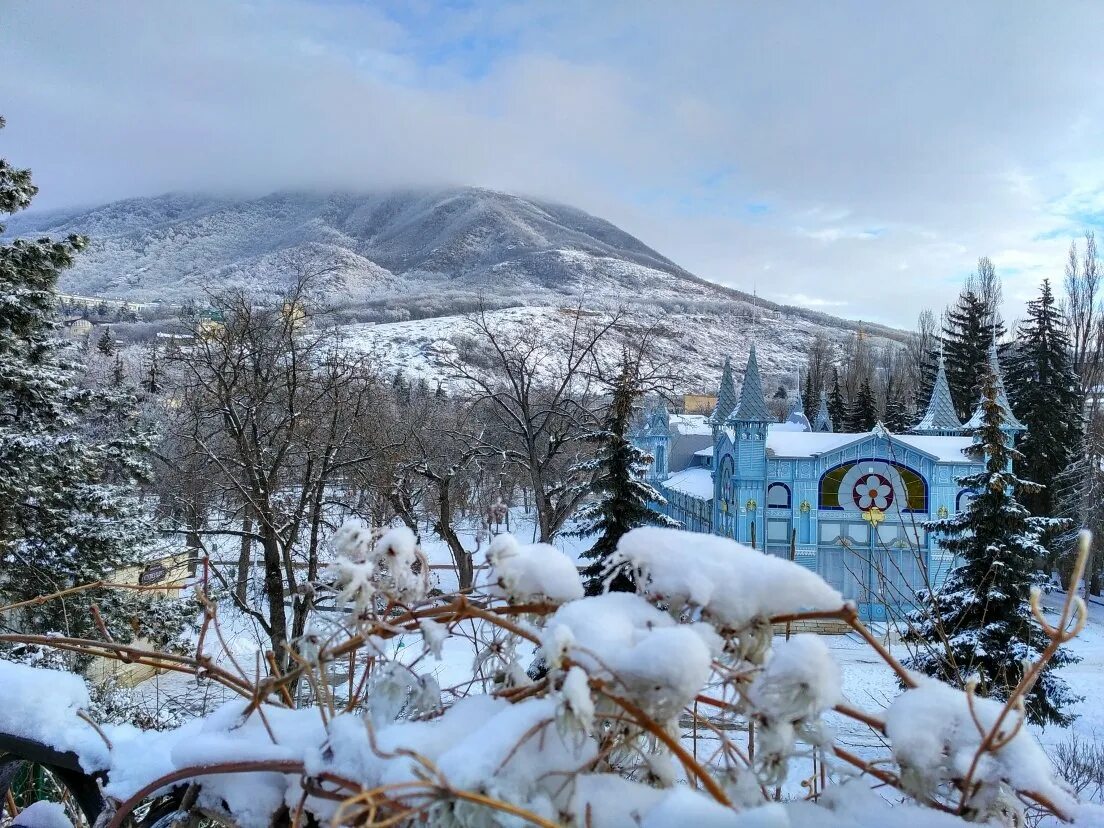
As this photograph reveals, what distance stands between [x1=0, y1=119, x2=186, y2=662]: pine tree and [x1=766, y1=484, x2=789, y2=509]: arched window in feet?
45.4

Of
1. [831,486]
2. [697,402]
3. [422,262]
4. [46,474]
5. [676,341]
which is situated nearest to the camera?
[46,474]

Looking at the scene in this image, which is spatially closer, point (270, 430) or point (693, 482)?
point (270, 430)

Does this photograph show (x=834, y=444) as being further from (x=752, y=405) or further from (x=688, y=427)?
(x=688, y=427)

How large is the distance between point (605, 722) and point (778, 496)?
61.4 feet

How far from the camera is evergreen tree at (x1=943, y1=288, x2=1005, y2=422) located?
2812 centimetres

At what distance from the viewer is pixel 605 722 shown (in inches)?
25.6

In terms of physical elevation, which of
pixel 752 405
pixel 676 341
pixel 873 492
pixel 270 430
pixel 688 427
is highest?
pixel 676 341

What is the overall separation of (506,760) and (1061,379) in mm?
28654

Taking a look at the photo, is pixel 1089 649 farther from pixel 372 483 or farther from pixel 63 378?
pixel 63 378

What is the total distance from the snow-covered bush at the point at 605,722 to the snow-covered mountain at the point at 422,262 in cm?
6682

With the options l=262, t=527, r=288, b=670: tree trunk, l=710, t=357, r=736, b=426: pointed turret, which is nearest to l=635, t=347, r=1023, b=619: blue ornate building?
l=710, t=357, r=736, b=426: pointed turret

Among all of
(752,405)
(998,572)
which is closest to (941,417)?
(752,405)

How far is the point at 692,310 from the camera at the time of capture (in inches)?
3858

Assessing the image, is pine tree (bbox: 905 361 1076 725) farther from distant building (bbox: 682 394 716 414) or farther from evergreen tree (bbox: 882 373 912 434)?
distant building (bbox: 682 394 716 414)
